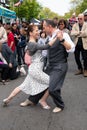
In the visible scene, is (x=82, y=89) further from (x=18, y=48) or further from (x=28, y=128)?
(x=18, y=48)

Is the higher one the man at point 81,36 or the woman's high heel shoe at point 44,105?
the man at point 81,36

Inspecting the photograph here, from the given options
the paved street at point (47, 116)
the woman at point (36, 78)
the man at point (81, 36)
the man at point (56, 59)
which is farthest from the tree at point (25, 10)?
the man at point (56, 59)

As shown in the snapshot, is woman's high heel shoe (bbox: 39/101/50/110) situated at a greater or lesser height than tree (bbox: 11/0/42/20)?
greater

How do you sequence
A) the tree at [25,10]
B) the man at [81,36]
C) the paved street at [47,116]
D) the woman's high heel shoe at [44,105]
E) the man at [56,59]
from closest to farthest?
the paved street at [47,116] → the man at [56,59] → the woman's high heel shoe at [44,105] → the man at [81,36] → the tree at [25,10]

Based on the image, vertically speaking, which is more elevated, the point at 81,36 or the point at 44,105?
the point at 81,36

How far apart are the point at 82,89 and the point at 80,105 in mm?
1690

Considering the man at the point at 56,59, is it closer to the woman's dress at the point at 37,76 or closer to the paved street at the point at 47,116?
the woman's dress at the point at 37,76

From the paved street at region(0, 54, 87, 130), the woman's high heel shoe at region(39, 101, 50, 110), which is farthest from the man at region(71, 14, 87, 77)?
the woman's high heel shoe at region(39, 101, 50, 110)

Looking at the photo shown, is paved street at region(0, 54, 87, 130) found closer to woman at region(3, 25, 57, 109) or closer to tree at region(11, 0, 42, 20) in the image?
woman at region(3, 25, 57, 109)

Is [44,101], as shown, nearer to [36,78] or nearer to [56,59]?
[36,78]

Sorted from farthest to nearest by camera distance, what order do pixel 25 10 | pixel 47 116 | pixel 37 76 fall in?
1. pixel 25 10
2. pixel 37 76
3. pixel 47 116

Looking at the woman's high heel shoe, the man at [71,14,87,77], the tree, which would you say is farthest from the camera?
the tree

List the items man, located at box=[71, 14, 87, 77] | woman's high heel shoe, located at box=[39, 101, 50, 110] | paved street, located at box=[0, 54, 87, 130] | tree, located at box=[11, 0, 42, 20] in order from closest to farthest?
paved street, located at box=[0, 54, 87, 130] → woman's high heel shoe, located at box=[39, 101, 50, 110] → man, located at box=[71, 14, 87, 77] → tree, located at box=[11, 0, 42, 20]

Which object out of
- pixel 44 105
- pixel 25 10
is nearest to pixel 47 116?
pixel 44 105
